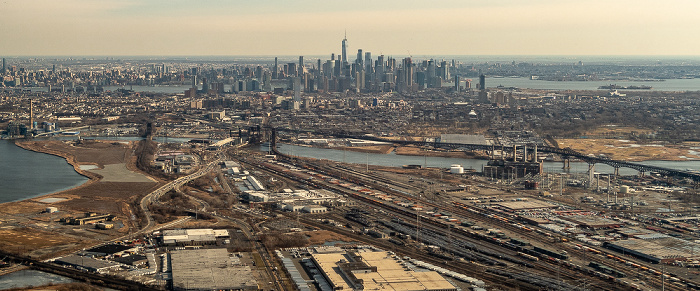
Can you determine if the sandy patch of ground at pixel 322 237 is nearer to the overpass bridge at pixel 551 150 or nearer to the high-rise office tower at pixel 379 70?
the overpass bridge at pixel 551 150

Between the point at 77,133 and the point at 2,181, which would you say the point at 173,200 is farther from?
the point at 77,133

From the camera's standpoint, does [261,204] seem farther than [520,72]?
No

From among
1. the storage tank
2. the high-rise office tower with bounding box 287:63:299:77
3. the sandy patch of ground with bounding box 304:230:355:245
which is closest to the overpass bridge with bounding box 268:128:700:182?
the storage tank

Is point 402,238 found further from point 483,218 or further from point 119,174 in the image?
point 119,174

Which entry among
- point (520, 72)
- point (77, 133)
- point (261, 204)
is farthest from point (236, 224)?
point (520, 72)

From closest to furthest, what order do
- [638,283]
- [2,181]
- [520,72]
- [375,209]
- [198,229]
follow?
[638,283], [198,229], [375,209], [2,181], [520,72]

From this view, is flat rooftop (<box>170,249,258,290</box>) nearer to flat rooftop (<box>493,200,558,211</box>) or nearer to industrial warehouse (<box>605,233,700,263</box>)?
industrial warehouse (<box>605,233,700,263</box>)
